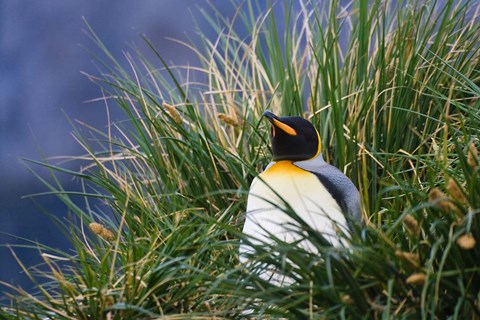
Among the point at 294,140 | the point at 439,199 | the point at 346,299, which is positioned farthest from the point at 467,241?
the point at 294,140

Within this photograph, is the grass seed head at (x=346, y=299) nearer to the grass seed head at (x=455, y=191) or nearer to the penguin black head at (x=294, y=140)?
the grass seed head at (x=455, y=191)

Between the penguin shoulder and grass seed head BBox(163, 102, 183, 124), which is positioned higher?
grass seed head BBox(163, 102, 183, 124)

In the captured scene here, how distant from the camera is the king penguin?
257 cm

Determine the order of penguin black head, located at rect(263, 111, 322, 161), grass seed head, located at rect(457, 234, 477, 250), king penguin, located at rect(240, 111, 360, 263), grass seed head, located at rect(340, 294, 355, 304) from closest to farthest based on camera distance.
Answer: grass seed head, located at rect(457, 234, 477, 250), grass seed head, located at rect(340, 294, 355, 304), king penguin, located at rect(240, 111, 360, 263), penguin black head, located at rect(263, 111, 322, 161)

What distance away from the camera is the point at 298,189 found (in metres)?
2.64

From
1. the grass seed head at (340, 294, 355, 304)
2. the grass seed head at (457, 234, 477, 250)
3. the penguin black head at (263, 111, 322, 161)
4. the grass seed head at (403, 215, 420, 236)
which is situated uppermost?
the grass seed head at (403, 215, 420, 236)

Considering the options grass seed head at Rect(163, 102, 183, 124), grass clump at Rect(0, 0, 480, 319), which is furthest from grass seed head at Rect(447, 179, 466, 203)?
grass seed head at Rect(163, 102, 183, 124)

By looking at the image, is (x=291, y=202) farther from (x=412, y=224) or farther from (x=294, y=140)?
(x=412, y=224)

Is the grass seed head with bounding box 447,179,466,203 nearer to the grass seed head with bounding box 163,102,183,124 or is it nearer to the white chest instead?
the white chest

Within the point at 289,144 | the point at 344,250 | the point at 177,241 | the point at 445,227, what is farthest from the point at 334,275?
the point at 289,144

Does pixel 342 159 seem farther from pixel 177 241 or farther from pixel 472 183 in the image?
pixel 472 183

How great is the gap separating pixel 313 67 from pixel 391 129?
610mm

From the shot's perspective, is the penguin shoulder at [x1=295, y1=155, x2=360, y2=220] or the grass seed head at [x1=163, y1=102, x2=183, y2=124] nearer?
the penguin shoulder at [x1=295, y1=155, x2=360, y2=220]

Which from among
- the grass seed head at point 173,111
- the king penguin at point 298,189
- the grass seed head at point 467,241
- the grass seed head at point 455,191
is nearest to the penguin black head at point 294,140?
the king penguin at point 298,189
